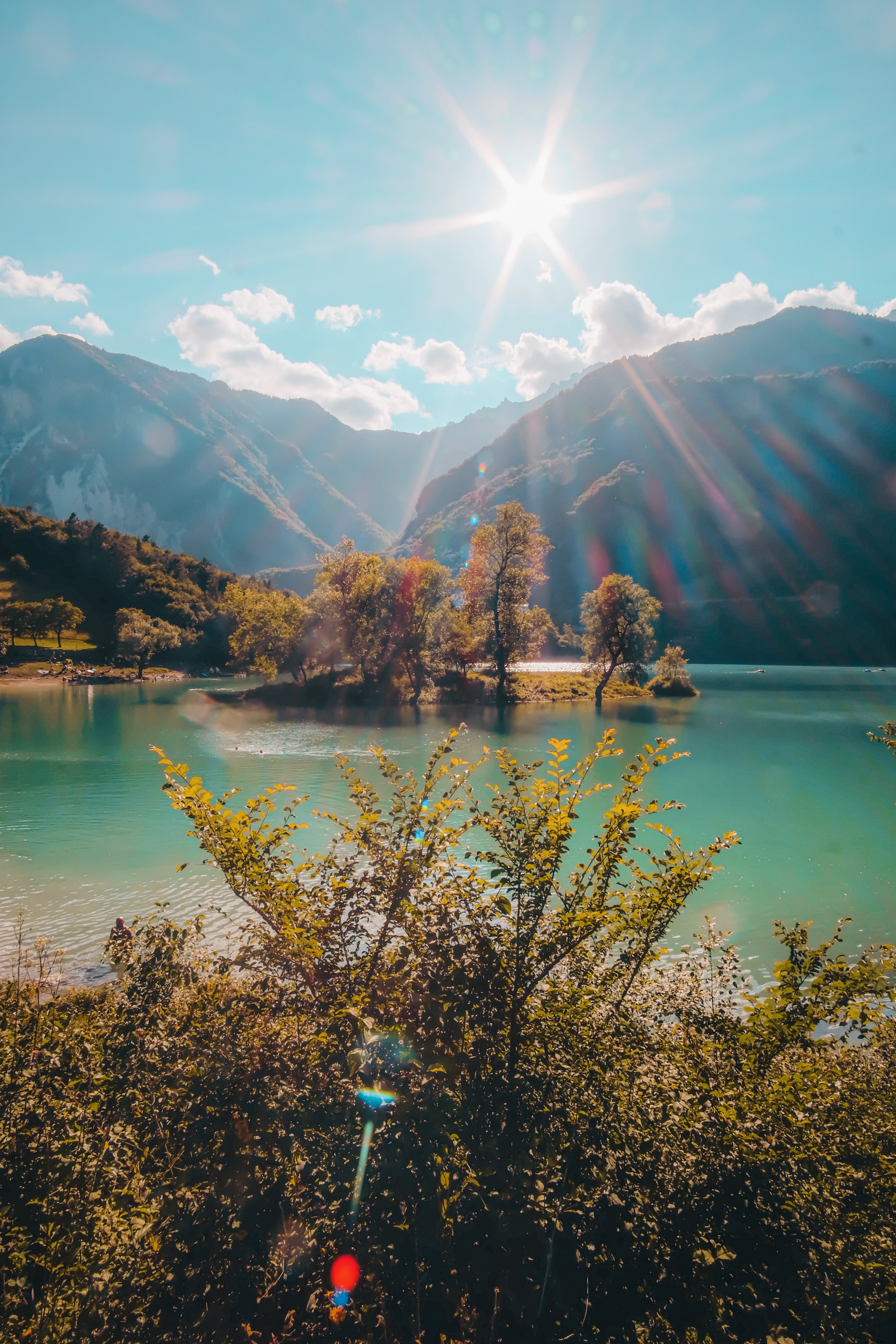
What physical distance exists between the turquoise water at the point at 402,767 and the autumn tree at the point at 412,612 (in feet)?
29.6

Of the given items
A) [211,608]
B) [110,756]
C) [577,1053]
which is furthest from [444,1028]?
[211,608]

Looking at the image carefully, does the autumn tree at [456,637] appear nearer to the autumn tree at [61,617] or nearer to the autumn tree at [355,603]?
the autumn tree at [355,603]

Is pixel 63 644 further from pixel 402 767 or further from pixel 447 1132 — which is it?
pixel 447 1132

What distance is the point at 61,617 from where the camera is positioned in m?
117

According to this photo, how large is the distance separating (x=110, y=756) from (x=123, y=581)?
413ft

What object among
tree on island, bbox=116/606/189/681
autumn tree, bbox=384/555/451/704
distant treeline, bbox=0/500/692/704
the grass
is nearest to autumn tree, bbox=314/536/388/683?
distant treeline, bbox=0/500/692/704

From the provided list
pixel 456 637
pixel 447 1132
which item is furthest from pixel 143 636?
pixel 447 1132

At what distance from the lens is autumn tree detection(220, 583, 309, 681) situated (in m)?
76.4

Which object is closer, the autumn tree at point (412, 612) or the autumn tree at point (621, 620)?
the autumn tree at point (412, 612)

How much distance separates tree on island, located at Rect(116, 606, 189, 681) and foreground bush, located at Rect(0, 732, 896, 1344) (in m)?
113

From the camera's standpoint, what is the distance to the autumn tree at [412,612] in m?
69.4

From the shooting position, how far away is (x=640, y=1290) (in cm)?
392

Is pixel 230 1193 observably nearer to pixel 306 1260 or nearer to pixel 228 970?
pixel 306 1260

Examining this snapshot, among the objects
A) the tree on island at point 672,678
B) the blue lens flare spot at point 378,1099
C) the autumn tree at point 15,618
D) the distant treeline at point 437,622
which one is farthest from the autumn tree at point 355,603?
the autumn tree at point 15,618
